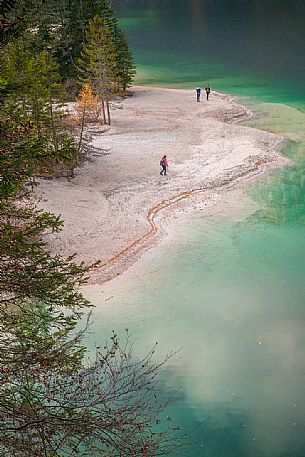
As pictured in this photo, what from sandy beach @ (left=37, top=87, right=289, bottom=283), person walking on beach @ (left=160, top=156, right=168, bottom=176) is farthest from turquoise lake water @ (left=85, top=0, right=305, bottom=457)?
person walking on beach @ (left=160, top=156, right=168, bottom=176)

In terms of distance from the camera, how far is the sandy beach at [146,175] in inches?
1206

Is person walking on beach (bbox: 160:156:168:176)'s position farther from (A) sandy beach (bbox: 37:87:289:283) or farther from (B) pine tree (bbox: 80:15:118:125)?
(B) pine tree (bbox: 80:15:118:125)

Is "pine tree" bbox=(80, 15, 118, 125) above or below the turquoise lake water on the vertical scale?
above

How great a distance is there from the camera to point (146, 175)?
3962 centimetres

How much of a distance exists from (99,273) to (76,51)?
1499 inches

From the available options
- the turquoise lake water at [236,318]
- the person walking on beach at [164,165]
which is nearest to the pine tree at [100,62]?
the person walking on beach at [164,165]

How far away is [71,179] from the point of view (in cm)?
3816

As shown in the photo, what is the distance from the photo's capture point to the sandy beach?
30.6 m

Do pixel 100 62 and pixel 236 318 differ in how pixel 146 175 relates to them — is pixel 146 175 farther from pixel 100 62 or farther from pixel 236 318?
pixel 236 318

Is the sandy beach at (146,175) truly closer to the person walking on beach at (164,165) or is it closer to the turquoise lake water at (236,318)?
the person walking on beach at (164,165)

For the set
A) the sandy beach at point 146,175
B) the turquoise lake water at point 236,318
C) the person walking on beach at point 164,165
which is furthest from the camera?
the person walking on beach at point 164,165

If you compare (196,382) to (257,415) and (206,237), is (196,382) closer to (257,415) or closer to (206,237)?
(257,415)

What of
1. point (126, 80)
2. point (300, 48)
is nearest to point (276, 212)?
point (126, 80)

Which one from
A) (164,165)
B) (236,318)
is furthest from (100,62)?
(236,318)
